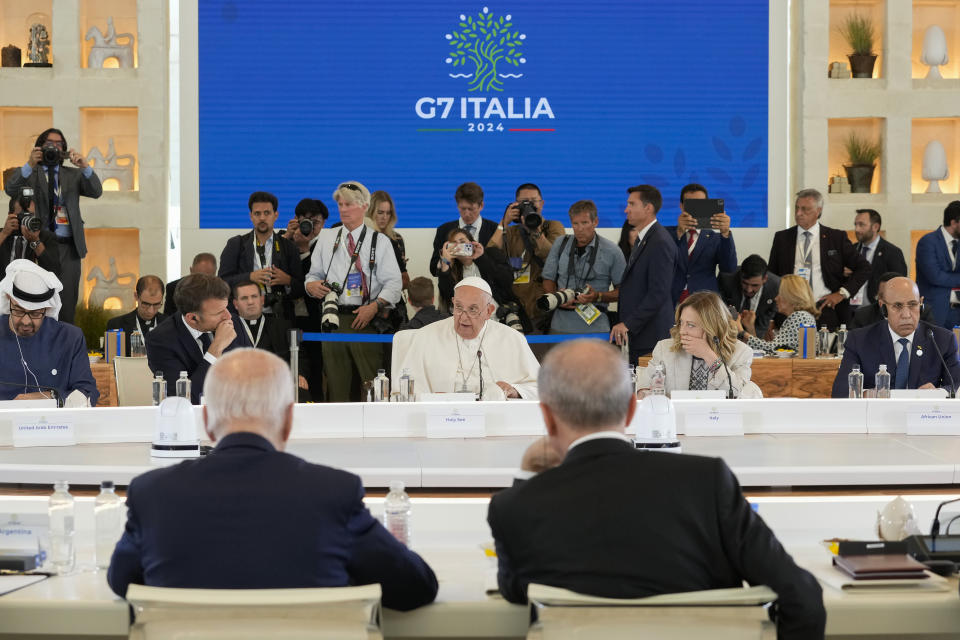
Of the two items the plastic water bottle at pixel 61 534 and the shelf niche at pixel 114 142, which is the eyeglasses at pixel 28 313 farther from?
the shelf niche at pixel 114 142

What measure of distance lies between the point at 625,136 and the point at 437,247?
263cm

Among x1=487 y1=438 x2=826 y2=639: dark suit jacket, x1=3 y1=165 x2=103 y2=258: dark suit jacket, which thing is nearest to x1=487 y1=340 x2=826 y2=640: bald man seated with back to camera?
x1=487 y1=438 x2=826 y2=639: dark suit jacket

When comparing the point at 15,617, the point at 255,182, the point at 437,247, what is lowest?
the point at 15,617

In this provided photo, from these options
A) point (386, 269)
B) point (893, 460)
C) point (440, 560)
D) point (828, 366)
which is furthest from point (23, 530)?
point (828, 366)

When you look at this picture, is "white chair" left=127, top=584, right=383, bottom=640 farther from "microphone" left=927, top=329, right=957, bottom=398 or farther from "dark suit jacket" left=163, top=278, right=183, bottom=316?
"dark suit jacket" left=163, top=278, right=183, bottom=316

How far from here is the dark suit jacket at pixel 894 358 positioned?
5129 millimetres

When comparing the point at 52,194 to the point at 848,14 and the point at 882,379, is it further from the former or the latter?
the point at 848,14

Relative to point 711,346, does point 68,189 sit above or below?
above

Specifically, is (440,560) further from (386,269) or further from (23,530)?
(386,269)

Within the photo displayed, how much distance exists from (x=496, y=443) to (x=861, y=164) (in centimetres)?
680

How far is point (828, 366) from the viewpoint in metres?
6.91

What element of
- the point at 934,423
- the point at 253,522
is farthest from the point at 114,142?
the point at 253,522

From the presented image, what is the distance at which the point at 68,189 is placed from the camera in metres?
8.36

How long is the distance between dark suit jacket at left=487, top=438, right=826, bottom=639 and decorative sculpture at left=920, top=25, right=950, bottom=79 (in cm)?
877
